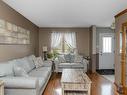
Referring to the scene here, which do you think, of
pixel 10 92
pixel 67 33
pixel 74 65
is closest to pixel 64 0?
pixel 10 92

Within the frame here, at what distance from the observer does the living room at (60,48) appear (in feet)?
12.8

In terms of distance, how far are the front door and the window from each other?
1520mm

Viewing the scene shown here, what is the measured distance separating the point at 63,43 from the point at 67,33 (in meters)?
0.60

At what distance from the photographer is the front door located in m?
9.26

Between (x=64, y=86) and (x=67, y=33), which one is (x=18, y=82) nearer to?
(x=64, y=86)

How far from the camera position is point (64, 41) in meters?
9.41

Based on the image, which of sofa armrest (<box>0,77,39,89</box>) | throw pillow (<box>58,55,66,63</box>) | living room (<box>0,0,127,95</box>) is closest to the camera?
sofa armrest (<box>0,77,39,89</box>)

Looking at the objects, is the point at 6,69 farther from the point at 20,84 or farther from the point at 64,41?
the point at 64,41

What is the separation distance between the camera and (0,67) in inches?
139

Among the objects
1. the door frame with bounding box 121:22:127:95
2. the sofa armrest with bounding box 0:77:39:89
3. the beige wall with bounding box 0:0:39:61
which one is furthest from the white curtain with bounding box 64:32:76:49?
the sofa armrest with bounding box 0:77:39:89

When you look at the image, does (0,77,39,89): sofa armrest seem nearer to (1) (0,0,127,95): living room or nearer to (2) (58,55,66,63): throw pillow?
(1) (0,0,127,95): living room

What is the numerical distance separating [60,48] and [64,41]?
45 centimetres

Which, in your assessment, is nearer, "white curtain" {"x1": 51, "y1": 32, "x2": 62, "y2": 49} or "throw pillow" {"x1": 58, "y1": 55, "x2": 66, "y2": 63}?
"throw pillow" {"x1": 58, "y1": 55, "x2": 66, "y2": 63}

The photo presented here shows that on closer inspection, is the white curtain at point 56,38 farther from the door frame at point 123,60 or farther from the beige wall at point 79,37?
the door frame at point 123,60
